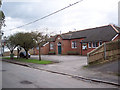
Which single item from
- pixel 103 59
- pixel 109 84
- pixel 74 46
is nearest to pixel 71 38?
pixel 74 46

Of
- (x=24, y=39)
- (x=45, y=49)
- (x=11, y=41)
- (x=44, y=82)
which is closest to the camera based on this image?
(x=44, y=82)

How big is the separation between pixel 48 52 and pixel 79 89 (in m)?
31.2

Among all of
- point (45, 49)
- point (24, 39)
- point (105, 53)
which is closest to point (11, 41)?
point (24, 39)

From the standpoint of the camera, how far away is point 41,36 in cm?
1895

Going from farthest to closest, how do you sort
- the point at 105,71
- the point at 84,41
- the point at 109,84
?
1. the point at 84,41
2. the point at 105,71
3. the point at 109,84

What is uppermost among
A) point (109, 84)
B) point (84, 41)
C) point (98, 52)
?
point (84, 41)

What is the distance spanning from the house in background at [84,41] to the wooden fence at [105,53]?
33.9 feet

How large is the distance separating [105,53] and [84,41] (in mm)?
15280

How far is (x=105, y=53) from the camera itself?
13.0 meters

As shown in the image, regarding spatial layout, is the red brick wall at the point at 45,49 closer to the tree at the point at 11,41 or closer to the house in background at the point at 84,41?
the house in background at the point at 84,41

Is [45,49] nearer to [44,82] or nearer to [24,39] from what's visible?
[24,39]

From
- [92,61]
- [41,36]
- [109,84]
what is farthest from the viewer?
[41,36]

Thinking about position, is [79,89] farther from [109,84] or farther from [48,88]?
[109,84]

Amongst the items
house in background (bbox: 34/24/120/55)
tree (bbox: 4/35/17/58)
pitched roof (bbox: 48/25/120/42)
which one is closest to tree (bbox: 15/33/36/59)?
tree (bbox: 4/35/17/58)
